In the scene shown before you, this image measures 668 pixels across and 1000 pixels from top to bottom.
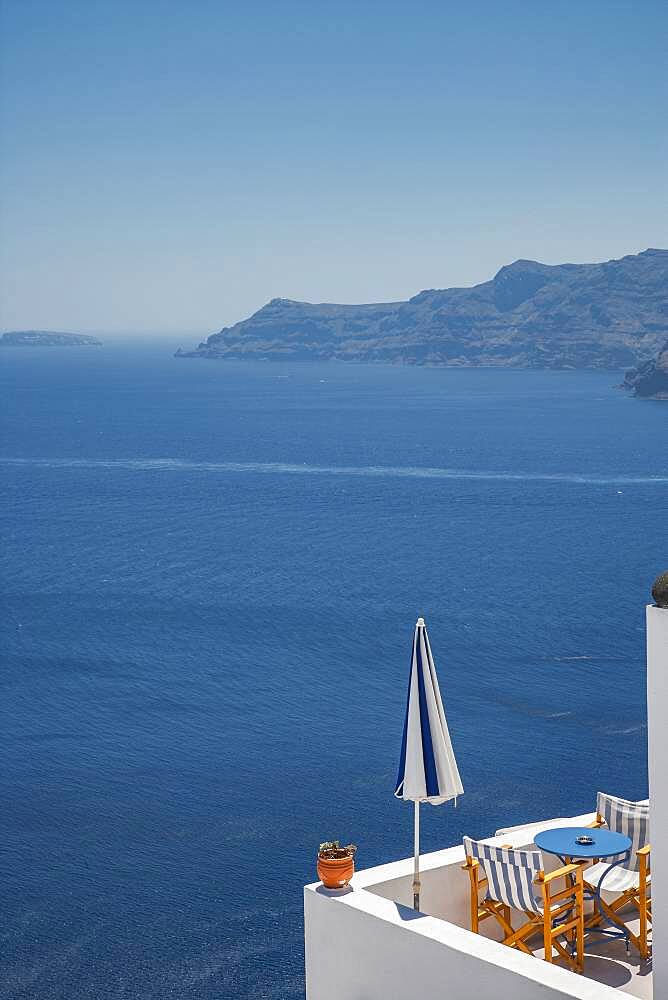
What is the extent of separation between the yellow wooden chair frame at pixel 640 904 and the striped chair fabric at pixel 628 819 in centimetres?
12

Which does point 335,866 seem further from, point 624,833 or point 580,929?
point 624,833

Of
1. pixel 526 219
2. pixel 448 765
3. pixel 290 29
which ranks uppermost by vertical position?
pixel 290 29

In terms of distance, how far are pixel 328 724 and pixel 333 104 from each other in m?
112

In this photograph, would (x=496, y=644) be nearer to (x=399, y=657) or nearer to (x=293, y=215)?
(x=399, y=657)

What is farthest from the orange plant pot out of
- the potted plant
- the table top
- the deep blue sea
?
the deep blue sea

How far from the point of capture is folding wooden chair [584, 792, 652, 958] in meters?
9.02

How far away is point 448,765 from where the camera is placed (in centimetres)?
908

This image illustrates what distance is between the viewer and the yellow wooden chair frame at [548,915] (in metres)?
8.51

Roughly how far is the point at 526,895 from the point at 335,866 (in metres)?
1.31

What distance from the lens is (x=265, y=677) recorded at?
5012 centimetres

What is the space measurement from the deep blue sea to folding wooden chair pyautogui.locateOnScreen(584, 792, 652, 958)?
19.2 metres

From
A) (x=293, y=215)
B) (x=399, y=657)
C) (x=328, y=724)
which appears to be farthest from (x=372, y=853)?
(x=293, y=215)

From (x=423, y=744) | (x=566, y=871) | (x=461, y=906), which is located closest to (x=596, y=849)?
(x=566, y=871)

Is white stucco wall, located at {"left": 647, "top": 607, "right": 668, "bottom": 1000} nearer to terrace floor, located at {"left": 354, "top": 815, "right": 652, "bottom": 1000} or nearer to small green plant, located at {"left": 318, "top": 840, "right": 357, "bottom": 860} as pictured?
terrace floor, located at {"left": 354, "top": 815, "right": 652, "bottom": 1000}
